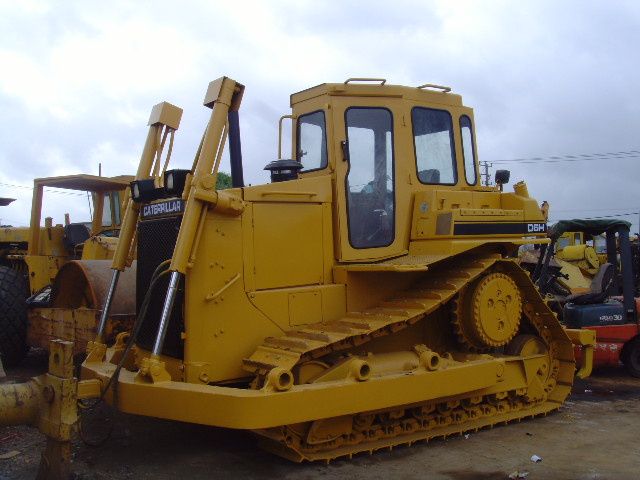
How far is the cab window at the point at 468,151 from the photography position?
723 centimetres

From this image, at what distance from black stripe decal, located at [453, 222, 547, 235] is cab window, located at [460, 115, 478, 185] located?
624mm

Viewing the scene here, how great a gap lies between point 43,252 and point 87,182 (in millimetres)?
1246

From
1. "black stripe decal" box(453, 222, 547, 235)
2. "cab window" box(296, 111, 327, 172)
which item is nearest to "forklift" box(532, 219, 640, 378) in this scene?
"black stripe decal" box(453, 222, 547, 235)

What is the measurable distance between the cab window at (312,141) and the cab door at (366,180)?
0.24m

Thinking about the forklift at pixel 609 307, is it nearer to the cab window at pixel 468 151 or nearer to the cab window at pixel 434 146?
the cab window at pixel 468 151

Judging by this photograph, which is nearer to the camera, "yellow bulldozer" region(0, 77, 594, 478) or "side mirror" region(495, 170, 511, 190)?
"yellow bulldozer" region(0, 77, 594, 478)

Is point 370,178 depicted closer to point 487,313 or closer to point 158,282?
point 487,313

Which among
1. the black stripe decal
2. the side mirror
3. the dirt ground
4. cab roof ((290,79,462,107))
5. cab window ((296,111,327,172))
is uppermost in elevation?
cab roof ((290,79,462,107))

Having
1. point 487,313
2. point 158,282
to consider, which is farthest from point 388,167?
point 158,282

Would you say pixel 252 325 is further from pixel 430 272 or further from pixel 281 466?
pixel 430 272

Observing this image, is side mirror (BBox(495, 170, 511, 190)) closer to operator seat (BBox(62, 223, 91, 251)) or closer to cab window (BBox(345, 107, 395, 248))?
cab window (BBox(345, 107, 395, 248))

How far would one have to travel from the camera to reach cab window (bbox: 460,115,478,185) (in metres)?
7.23

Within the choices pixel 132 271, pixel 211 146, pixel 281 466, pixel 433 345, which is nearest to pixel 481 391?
pixel 433 345

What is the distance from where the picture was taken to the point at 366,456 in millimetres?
5793
